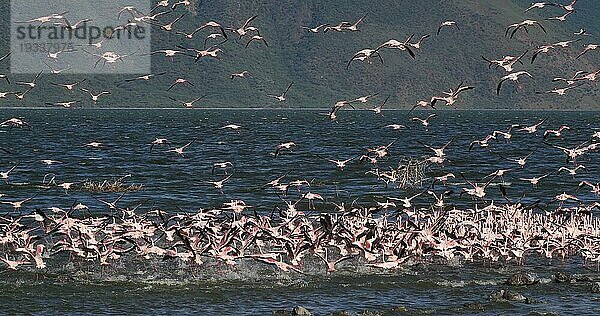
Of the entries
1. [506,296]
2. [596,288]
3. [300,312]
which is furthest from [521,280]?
[300,312]

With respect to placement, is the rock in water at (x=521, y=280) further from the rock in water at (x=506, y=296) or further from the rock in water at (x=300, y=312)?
the rock in water at (x=300, y=312)

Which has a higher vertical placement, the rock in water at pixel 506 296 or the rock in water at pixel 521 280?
the rock in water at pixel 521 280

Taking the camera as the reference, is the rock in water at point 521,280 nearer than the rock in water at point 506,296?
No

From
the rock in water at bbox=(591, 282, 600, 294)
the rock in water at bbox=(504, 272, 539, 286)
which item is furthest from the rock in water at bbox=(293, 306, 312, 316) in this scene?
the rock in water at bbox=(591, 282, 600, 294)

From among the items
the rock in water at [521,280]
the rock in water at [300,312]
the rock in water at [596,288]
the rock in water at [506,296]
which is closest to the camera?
the rock in water at [300,312]

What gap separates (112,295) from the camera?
26156mm

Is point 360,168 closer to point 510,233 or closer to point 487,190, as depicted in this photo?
point 487,190

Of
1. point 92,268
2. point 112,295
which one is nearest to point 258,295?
point 112,295

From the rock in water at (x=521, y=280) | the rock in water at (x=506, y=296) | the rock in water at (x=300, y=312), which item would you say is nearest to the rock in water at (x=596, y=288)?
the rock in water at (x=521, y=280)

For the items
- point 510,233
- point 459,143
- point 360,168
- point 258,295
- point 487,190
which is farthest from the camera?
point 459,143

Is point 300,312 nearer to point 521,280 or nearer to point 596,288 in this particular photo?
point 521,280

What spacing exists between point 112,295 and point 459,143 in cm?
9014

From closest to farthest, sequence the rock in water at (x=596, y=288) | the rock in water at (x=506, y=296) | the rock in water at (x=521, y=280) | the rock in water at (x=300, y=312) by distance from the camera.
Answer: the rock in water at (x=300, y=312) → the rock in water at (x=506, y=296) → the rock in water at (x=596, y=288) → the rock in water at (x=521, y=280)

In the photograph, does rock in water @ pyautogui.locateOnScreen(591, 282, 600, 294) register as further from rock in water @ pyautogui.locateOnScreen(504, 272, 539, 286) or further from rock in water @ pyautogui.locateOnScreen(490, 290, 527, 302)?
rock in water @ pyautogui.locateOnScreen(490, 290, 527, 302)
